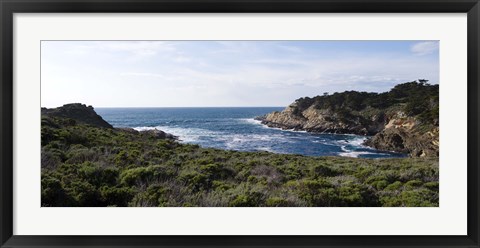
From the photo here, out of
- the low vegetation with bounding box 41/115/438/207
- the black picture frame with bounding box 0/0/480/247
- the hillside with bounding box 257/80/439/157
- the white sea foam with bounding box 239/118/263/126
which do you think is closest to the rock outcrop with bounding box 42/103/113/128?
the low vegetation with bounding box 41/115/438/207

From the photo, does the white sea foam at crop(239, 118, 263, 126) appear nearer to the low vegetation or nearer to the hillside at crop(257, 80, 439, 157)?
the hillside at crop(257, 80, 439, 157)

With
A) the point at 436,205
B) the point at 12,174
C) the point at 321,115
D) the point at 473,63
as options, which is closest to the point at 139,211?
the point at 12,174

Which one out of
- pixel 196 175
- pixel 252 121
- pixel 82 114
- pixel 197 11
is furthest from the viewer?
pixel 82 114

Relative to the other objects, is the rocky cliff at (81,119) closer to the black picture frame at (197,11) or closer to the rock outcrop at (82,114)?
the rock outcrop at (82,114)

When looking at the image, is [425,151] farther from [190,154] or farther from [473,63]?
[190,154]

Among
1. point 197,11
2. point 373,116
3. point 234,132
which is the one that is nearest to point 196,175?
point 234,132

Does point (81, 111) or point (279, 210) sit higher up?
point (81, 111)

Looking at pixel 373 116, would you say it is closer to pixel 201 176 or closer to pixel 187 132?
pixel 201 176
